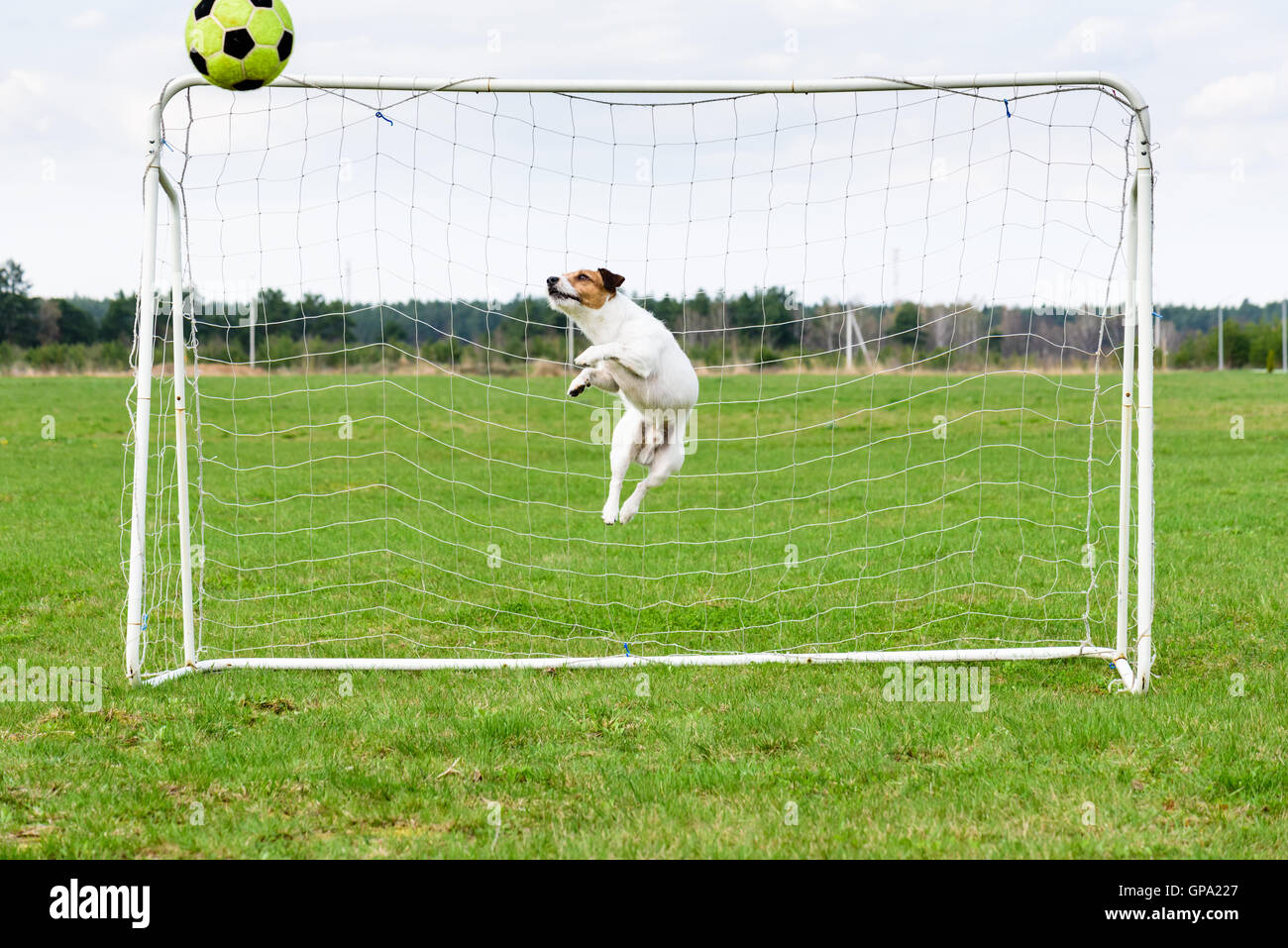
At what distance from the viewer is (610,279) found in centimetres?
614

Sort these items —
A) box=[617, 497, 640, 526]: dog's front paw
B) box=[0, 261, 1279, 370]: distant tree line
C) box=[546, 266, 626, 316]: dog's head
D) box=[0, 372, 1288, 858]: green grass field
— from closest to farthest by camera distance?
box=[0, 372, 1288, 858]: green grass field < box=[546, 266, 626, 316]: dog's head < box=[617, 497, 640, 526]: dog's front paw < box=[0, 261, 1279, 370]: distant tree line

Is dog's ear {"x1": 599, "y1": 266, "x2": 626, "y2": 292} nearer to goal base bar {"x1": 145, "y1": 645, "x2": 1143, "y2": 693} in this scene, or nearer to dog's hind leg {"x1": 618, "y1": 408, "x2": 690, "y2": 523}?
dog's hind leg {"x1": 618, "y1": 408, "x2": 690, "y2": 523}

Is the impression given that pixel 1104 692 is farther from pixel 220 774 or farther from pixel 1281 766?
pixel 220 774

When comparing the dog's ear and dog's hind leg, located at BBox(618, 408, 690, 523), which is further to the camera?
dog's hind leg, located at BBox(618, 408, 690, 523)

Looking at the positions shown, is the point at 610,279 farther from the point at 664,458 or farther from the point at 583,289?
the point at 664,458

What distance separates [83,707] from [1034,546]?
29.7 feet

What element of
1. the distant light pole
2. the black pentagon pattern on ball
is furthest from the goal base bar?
the distant light pole

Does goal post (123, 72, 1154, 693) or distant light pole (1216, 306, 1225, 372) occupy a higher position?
distant light pole (1216, 306, 1225, 372)

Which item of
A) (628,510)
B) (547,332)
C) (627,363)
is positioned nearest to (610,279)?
(627,363)

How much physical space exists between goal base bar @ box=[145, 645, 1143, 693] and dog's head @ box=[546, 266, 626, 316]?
9.28 ft

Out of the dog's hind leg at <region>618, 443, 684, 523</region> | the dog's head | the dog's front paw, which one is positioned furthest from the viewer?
the dog's hind leg at <region>618, 443, 684, 523</region>

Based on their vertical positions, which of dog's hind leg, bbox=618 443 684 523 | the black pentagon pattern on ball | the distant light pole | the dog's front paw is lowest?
the dog's front paw

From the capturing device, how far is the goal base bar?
7.96 m
